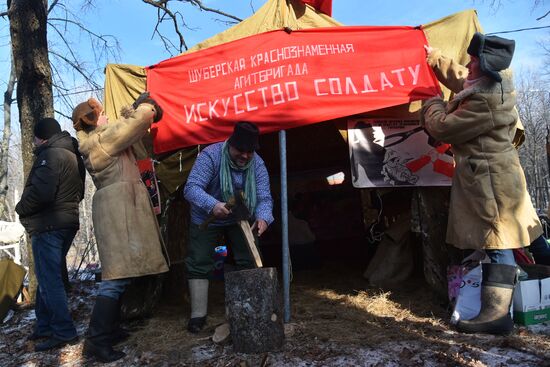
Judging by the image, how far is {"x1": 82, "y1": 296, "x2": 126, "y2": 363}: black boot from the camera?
126 inches

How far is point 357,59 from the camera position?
159 inches

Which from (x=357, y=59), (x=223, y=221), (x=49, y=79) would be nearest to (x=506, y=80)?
(x=357, y=59)

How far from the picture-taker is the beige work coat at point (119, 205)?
3.38 meters

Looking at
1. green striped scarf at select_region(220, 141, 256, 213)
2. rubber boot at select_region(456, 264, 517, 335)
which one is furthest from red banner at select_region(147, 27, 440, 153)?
rubber boot at select_region(456, 264, 517, 335)

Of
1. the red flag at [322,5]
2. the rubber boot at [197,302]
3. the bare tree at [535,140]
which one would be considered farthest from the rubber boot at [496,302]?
the bare tree at [535,140]

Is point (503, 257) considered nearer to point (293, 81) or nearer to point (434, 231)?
point (434, 231)

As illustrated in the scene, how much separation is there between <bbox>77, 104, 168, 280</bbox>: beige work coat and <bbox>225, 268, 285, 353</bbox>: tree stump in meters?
0.82

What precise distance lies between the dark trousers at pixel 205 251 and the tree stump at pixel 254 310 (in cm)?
61

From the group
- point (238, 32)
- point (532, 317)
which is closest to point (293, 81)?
point (238, 32)

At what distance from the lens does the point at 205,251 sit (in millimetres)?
3713

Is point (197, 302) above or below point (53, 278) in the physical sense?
below

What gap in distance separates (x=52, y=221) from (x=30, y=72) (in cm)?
316

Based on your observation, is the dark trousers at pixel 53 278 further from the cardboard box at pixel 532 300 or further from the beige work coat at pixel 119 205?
the cardboard box at pixel 532 300

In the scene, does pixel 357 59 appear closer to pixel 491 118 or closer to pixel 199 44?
pixel 491 118
